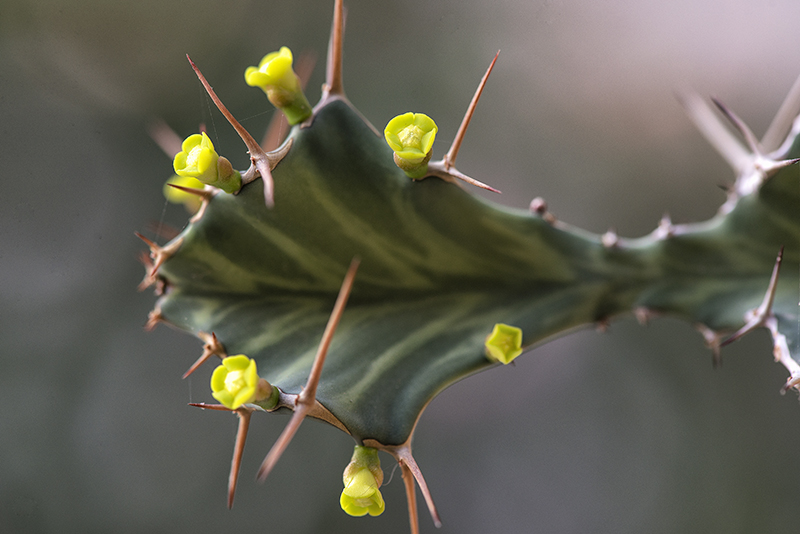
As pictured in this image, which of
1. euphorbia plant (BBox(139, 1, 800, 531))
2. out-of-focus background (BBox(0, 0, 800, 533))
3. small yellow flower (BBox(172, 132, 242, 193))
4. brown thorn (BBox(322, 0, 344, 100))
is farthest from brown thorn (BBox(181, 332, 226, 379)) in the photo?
out-of-focus background (BBox(0, 0, 800, 533))

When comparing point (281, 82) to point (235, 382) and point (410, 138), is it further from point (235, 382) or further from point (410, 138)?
point (235, 382)

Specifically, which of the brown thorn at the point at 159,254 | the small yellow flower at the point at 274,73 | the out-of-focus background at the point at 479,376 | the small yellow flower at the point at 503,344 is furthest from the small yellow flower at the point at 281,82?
the out-of-focus background at the point at 479,376

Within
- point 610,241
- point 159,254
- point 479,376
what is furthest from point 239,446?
point 479,376

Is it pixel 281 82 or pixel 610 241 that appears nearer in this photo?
pixel 281 82

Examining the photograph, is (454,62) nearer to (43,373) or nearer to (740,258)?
(740,258)

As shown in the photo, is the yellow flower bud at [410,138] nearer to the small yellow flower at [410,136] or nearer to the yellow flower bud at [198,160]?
the small yellow flower at [410,136]

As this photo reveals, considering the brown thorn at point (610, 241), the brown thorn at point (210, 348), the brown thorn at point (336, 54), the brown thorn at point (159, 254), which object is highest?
the brown thorn at point (610, 241)
